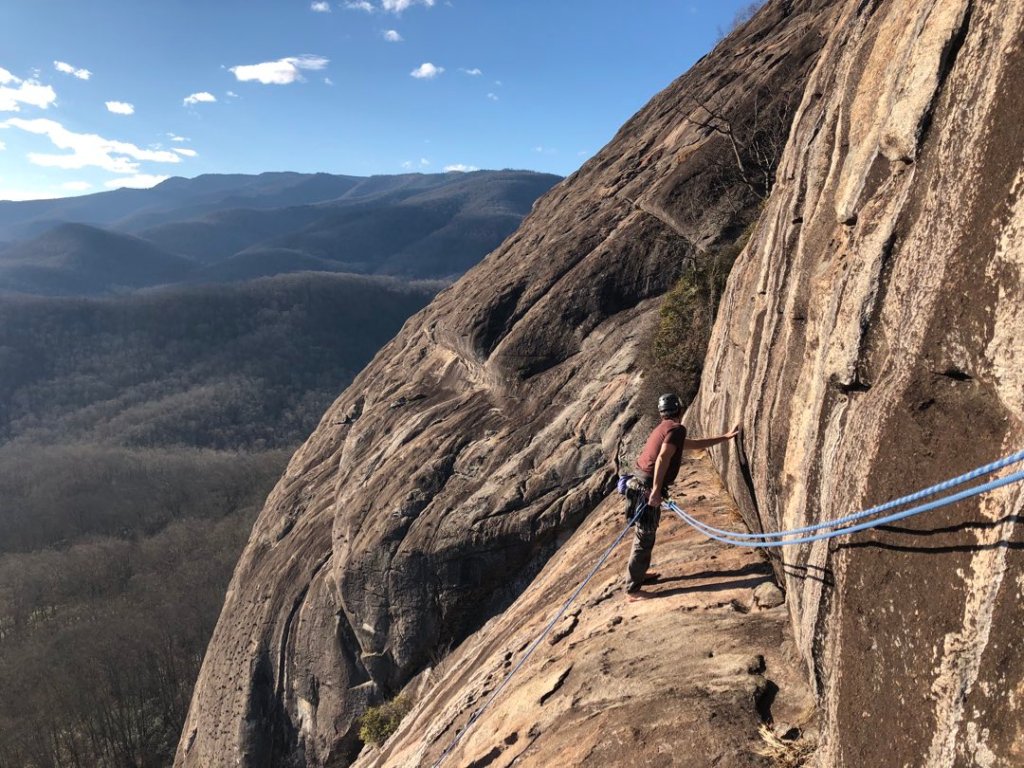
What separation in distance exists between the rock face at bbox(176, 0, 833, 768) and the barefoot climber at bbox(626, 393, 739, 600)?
672 cm

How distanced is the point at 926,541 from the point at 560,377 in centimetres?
1535

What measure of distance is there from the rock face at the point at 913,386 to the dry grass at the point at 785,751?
59cm

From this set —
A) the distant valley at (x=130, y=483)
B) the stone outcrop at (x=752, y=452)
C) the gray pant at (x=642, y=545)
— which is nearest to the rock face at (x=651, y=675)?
the stone outcrop at (x=752, y=452)

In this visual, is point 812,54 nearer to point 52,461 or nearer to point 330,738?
point 330,738

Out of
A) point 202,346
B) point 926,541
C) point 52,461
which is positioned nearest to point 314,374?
point 202,346

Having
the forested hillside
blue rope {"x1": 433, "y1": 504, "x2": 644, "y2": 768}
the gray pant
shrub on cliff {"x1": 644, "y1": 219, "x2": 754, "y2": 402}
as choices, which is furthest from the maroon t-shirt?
the forested hillside

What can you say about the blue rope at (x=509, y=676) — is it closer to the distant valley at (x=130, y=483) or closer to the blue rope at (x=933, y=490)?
the blue rope at (x=933, y=490)

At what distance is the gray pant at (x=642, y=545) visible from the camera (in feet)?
29.7

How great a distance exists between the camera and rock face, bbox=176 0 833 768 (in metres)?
17.8

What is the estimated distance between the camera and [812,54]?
20609mm

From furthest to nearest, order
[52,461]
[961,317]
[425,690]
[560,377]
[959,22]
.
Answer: [52,461], [560,377], [425,690], [959,22], [961,317]

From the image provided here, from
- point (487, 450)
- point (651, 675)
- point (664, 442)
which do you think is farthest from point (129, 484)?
point (651, 675)

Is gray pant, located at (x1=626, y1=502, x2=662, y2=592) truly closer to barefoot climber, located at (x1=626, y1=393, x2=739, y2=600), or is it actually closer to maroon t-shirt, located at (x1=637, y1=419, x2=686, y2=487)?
barefoot climber, located at (x1=626, y1=393, x2=739, y2=600)

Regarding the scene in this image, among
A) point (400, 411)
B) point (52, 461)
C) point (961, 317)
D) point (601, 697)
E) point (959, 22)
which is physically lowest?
point (52, 461)
